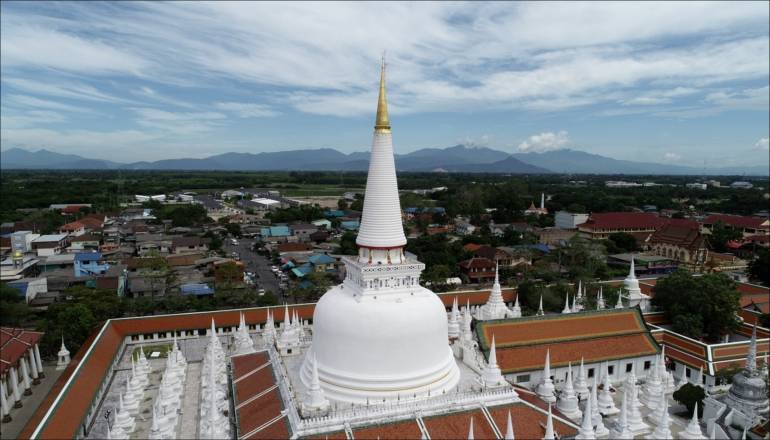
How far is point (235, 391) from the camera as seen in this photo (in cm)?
2283

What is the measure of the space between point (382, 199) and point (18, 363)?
2365 centimetres

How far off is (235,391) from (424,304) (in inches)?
394

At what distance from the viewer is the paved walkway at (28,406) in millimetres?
23906

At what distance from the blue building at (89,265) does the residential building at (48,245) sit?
705 centimetres

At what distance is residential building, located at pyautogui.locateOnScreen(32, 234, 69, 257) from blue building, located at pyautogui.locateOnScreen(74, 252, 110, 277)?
705 centimetres

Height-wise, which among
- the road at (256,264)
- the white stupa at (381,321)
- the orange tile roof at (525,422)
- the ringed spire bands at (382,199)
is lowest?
the road at (256,264)

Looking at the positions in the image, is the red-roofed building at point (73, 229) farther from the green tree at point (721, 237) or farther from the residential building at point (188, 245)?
the green tree at point (721, 237)

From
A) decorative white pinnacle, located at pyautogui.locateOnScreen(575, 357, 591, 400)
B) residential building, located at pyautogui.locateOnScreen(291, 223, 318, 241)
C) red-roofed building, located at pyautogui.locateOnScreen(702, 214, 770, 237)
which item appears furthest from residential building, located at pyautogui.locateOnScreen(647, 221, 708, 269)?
residential building, located at pyautogui.locateOnScreen(291, 223, 318, 241)

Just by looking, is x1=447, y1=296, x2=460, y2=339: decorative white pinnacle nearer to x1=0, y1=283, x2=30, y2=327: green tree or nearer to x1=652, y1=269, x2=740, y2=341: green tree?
x1=652, y1=269, x2=740, y2=341: green tree

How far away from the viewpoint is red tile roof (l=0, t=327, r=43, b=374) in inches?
1024

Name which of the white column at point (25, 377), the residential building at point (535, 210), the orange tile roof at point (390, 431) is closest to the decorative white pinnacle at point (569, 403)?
the orange tile roof at point (390, 431)

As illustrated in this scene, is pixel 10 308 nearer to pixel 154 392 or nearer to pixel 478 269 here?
pixel 154 392

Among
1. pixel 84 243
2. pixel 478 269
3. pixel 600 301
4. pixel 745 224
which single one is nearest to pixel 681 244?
pixel 745 224

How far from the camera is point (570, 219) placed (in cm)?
8638
